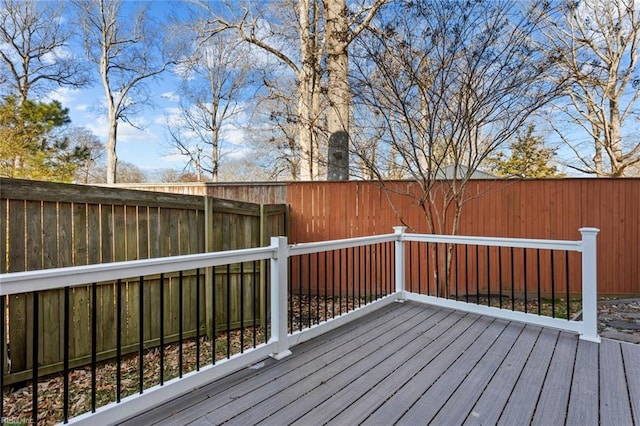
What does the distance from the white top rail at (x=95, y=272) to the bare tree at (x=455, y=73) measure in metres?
3.28

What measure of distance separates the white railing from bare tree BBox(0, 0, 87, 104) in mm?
10366

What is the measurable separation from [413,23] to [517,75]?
4.83 ft

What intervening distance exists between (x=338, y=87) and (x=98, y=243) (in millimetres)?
3895

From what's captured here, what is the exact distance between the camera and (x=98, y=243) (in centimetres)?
301

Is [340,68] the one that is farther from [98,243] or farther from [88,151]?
[88,151]

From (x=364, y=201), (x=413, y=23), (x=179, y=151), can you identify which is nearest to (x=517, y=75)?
(x=413, y=23)

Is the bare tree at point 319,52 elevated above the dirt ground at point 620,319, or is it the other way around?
the bare tree at point 319,52

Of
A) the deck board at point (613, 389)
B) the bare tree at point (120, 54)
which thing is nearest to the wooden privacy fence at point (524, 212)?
the deck board at point (613, 389)

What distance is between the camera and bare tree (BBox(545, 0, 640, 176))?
25.7 feet

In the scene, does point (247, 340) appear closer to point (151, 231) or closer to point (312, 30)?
point (151, 231)

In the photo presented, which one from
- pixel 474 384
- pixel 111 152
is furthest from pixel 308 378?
pixel 111 152

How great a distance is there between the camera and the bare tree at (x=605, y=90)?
308 inches

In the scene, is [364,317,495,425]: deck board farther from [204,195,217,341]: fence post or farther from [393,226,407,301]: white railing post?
[204,195,217,341]: fence post

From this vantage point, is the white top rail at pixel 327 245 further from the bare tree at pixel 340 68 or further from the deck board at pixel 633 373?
the deck board at pixel 633 373
